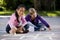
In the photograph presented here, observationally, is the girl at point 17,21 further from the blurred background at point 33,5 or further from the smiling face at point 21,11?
the blurred background at point 33,5

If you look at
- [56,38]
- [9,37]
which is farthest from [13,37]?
[56,38]

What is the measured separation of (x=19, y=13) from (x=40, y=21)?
2194mm

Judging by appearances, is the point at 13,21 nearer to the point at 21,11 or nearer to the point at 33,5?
the point at 21,11

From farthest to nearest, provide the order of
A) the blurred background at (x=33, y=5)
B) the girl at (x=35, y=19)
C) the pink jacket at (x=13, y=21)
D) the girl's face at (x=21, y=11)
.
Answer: the blurred background at (x=33, y=5)
the girl at (x=35, y=19)
the pink jacket at (x=13, y=21)
the girl's face at (x=21, y=11)

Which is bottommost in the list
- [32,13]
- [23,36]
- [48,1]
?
[48,1]

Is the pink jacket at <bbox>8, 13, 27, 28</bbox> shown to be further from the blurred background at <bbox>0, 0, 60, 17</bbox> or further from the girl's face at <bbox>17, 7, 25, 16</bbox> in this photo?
the blurred background at <bbox>0, 0, 60, 17</bbox>

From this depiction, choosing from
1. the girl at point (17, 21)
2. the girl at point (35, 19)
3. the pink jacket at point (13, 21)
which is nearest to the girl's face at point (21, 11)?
the girl at point (17, 21)

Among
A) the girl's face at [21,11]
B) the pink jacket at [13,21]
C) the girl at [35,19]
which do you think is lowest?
the girl at [35,19]

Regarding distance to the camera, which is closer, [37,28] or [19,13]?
[19,13]

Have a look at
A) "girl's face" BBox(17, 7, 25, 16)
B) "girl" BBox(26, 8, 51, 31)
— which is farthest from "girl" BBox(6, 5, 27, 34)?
"girl" BBox(26, 8, 51, 31)

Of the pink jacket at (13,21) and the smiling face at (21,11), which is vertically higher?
the smiling face at (21,11)

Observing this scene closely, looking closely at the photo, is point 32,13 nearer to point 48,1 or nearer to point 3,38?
point 3,38

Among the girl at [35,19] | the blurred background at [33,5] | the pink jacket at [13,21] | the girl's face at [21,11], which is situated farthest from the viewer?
the blurred background at [33,5]

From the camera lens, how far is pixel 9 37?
10.6 metres
